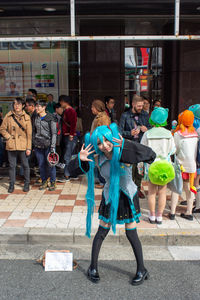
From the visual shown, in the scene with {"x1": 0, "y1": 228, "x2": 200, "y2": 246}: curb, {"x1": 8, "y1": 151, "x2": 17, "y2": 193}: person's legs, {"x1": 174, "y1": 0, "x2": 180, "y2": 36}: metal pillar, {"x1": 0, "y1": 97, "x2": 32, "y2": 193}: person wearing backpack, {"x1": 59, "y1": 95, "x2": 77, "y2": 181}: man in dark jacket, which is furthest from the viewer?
{"x1": 59, "y1": 95, "x2": 77, "y2": 181}: man in dark jacket

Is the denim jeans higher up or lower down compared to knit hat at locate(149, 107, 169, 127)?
lower down

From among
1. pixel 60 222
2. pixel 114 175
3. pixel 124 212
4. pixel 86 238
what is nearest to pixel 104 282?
pixel 124 212

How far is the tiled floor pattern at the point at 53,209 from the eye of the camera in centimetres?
488

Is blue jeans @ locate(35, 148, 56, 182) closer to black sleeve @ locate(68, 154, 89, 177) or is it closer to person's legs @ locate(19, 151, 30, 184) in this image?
person's legs @ locate(19, 151, 30, 184)

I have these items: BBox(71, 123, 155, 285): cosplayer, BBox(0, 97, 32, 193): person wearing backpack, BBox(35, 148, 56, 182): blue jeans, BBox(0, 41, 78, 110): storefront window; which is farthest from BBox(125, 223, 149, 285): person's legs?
BBox(0, 41, 78, 110): storefront window

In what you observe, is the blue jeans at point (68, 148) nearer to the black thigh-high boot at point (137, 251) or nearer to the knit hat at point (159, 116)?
the knit hat at point (159, 116)

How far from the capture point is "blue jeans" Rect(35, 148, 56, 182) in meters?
6.52

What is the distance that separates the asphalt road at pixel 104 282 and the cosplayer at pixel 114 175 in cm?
14

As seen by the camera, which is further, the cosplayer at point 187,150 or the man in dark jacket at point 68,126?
the man in dark jacket at point 68,126

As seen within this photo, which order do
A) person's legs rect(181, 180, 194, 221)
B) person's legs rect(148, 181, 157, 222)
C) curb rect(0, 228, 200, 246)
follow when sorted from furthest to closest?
person's legs rect(181, 180, 194, 221)
person's legs rect(148, 181, 157, 222)
curb rect(0, 228, 200, 246)

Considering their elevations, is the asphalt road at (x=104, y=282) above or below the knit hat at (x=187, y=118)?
below

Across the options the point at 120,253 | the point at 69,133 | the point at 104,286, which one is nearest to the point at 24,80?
the point at 69,133

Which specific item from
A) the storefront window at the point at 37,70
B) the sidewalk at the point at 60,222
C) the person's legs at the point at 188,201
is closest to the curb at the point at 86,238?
the sidewalk at the point at 60,222

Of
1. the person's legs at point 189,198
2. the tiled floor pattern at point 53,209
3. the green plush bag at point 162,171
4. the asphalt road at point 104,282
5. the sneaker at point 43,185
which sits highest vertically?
the green plush bag at point 162,171
